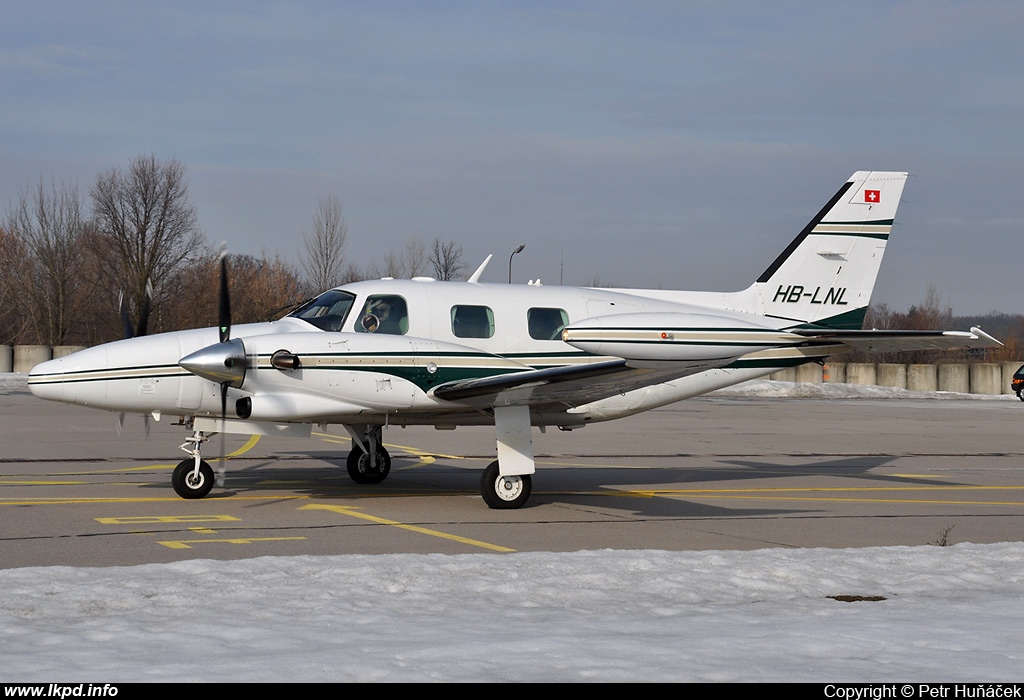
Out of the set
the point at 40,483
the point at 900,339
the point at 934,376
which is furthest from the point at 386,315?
the point at 934,376

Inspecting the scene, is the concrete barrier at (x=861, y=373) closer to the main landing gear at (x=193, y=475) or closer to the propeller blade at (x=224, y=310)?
the main landing gear at (x=193, y=475)

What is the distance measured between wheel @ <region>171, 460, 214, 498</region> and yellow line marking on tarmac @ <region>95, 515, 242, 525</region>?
148 cm

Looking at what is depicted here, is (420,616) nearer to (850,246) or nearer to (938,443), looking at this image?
(850,246)

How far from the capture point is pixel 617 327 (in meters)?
11.0

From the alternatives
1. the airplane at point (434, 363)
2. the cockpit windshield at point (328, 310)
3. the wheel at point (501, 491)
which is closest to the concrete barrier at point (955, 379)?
the airplane at point (434, 363)

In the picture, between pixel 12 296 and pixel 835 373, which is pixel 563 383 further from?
pixel 12 296

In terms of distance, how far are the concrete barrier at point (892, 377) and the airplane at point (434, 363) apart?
4669 cm

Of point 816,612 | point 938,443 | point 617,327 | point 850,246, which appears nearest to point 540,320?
point 617,327

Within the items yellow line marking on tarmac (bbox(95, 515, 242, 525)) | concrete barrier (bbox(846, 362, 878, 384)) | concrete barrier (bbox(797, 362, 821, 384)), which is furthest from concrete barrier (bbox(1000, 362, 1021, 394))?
yellow line marking on tarmac (bbox(95, 515, 242, 525))

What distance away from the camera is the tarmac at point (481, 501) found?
397 inches

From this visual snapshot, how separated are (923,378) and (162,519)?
5476cm

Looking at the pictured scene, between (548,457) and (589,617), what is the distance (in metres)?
13.1

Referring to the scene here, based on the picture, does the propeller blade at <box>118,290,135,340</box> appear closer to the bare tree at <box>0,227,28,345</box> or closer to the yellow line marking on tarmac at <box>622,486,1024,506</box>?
the yellow line marking on tarmac at <box>622,486,1024,506</box>

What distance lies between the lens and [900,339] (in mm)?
13125
